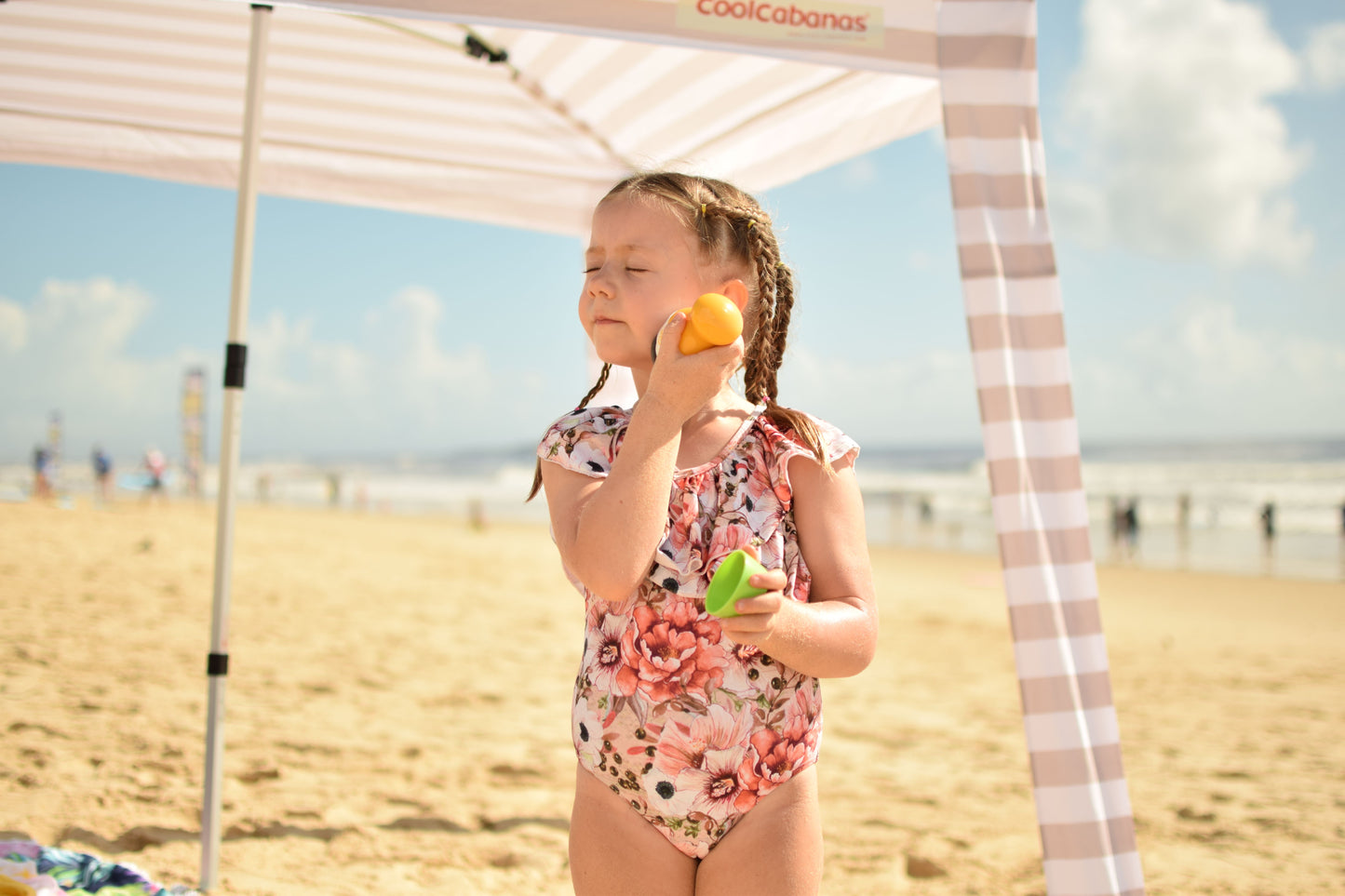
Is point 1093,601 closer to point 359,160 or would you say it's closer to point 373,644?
point 359,160

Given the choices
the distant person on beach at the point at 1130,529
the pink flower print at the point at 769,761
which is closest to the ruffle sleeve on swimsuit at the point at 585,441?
the pink flower print at the point at 769,761

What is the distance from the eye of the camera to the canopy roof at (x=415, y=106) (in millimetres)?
3090

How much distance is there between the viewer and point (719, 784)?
4.18ft

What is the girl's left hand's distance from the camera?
108 centimetres

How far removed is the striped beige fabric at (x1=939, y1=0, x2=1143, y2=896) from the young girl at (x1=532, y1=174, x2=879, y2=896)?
67cm

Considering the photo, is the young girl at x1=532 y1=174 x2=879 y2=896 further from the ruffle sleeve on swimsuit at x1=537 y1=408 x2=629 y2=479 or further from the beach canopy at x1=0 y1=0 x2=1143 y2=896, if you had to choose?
the beach canopy at x1=0 y1=0 x2=1143 y2=896

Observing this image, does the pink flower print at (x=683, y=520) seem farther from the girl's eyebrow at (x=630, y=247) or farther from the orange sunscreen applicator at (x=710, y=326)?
the girl's eyebrow at (x=630, y=247)

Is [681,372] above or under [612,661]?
above

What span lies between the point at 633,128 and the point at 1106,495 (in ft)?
94.6

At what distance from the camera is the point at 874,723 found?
5789mm

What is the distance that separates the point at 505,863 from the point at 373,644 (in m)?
4.21

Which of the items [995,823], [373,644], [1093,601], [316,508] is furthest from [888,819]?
[316,508]

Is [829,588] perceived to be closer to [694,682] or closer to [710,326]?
[694,682]

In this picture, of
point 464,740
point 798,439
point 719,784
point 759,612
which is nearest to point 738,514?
point 798,439
